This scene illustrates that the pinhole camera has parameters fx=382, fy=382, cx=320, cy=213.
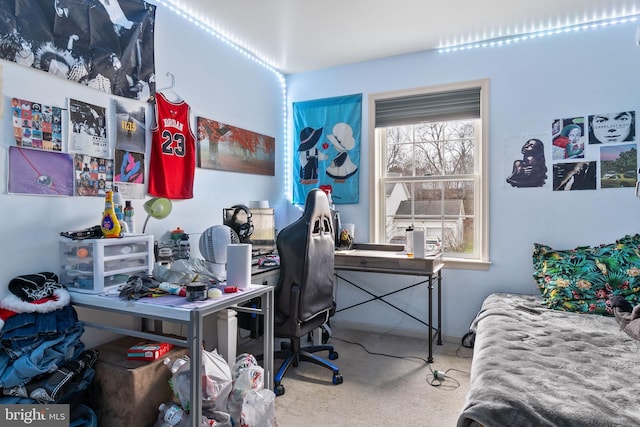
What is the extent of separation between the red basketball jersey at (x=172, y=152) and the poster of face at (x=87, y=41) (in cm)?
19

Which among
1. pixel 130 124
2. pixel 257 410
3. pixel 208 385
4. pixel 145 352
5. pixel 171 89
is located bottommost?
pixel 257 410

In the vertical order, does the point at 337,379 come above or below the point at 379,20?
below

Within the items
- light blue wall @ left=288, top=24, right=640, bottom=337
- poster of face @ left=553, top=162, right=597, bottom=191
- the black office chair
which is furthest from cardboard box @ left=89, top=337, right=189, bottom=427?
poster of face @ left=553, top=162, right=597, bottom=191

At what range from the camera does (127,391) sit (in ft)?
5.70

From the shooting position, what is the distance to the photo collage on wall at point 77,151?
181 cm

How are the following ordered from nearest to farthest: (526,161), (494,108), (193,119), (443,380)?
(443,380) → (193,119) → (526,161) → (494,108)

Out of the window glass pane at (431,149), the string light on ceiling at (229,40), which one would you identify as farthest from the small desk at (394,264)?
the string light on ceiling at (229,40)

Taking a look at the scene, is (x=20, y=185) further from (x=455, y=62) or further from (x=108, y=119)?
(x=455, y=62)

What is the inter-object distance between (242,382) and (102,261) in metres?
0.91

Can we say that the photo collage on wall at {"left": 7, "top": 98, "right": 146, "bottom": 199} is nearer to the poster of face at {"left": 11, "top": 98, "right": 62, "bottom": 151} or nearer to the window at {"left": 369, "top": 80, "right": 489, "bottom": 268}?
the poster of face at {"left": 11, "top": 98, "right": 62, "bottom": 151}

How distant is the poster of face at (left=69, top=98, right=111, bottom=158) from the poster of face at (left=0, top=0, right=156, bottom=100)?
135 mm

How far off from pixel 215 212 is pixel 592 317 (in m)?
2.68

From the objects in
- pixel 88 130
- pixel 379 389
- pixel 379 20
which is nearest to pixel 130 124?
pixel 88 130

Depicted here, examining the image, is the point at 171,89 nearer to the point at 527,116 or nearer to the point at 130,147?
the point at 130,147
